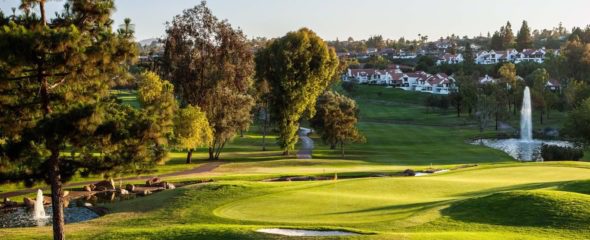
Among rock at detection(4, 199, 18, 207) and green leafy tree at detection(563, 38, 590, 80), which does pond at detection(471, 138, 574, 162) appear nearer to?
green leafy tree at detection(563, 38, 590, 80)

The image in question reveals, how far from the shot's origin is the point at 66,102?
59.8 feet

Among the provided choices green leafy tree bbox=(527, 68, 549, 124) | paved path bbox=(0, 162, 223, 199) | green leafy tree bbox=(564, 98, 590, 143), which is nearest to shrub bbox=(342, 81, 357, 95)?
green leafy tree bbox=(527, 68, 549, 124)

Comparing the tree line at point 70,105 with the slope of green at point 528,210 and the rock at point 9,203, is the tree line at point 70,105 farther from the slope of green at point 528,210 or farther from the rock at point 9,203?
the rock at point 9,203

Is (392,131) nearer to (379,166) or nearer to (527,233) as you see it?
(379,166)

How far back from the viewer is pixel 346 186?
Result: 31406 mm

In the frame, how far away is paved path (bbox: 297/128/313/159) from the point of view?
201ft

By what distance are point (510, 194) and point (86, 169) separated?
53.5 ft

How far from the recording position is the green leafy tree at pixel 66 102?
16453 mm

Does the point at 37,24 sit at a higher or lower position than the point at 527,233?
higher

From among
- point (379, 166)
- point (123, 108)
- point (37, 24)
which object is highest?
point (37, 24)

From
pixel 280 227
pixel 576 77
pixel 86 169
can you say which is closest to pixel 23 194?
pixel 86 169

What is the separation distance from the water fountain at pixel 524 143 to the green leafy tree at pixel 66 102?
53.9 m

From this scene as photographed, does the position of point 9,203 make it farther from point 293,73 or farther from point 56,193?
point 293,73

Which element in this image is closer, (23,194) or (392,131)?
(23,194)
